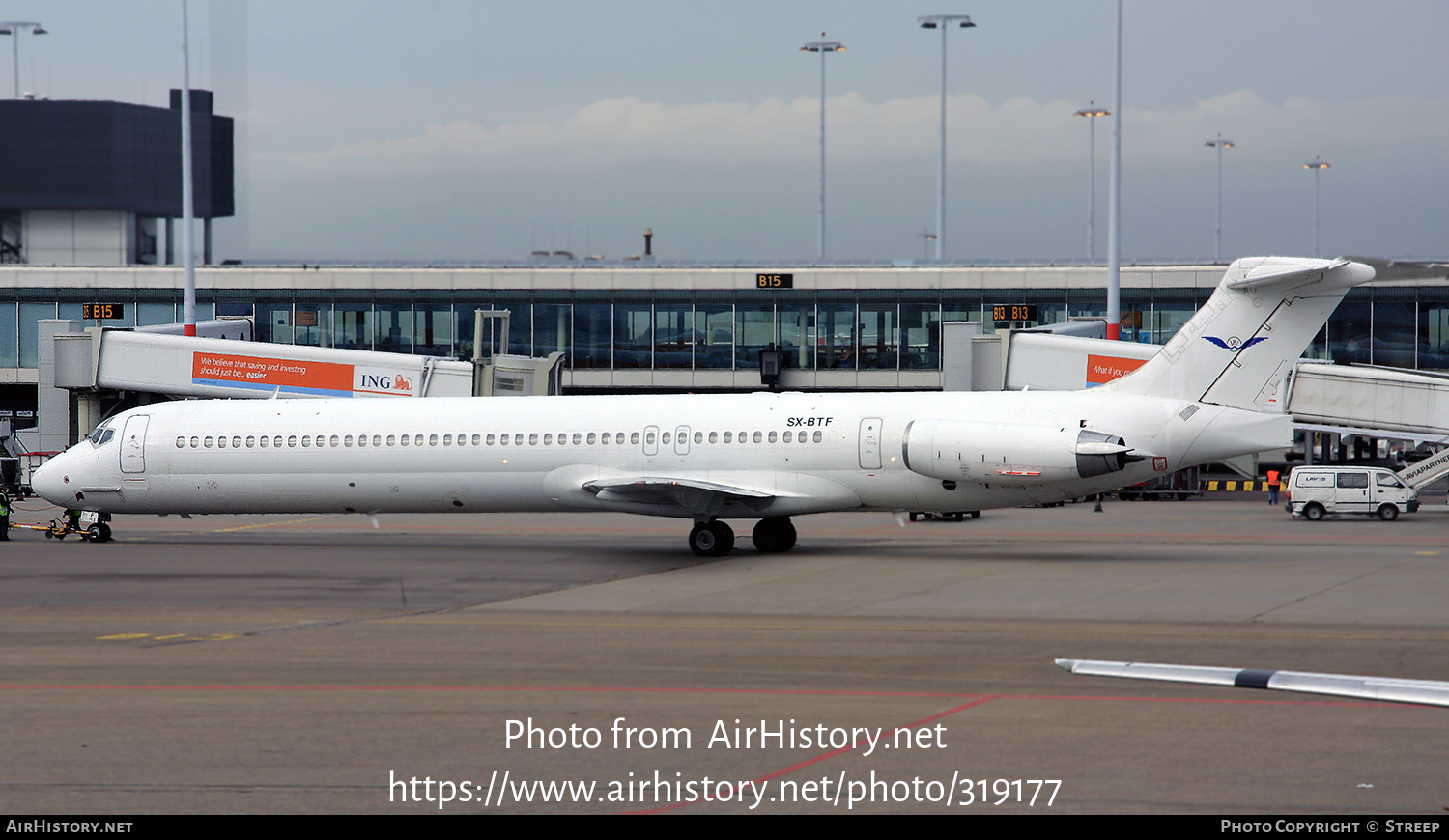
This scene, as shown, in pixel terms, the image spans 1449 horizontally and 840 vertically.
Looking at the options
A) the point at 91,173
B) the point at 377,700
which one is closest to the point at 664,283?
the point at 377,700

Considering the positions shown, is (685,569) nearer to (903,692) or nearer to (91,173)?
(903,692)

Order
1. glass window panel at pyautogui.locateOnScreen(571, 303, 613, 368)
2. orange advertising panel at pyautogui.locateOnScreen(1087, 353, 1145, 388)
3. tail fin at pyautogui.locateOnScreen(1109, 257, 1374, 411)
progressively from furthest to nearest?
glass window panel at pyautogui.locateOnScreen(571, 303, 613, 368) < orange advertising panel at pyautogui.locateOnScreen(1087, 353, 1145, 388) < tail fin at pyautogui.locateOnScreen(1109, 257, 1374, 411)

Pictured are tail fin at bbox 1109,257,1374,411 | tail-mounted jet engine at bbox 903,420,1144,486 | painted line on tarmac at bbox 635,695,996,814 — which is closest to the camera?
painted line on tarmac at bbox 635,695,996,814

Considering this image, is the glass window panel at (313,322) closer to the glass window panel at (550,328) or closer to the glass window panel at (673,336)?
the glass window panel at (550,328)

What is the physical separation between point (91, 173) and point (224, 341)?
6987cm

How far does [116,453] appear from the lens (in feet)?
101

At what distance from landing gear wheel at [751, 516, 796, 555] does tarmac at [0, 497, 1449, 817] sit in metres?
0.70

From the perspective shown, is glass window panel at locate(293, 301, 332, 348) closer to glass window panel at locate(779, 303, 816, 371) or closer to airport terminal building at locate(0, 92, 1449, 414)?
airport terminal building at locate(0, 92, 1449, 414)

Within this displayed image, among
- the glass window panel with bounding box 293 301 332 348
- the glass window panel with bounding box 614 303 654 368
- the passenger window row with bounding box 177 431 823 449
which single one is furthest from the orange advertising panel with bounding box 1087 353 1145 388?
the glass window panel with bounding box 293 301 332 348

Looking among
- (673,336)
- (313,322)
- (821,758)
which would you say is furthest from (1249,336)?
(313,322)

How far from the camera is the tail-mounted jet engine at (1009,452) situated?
24.8 m

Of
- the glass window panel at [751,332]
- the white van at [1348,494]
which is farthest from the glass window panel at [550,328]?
the white van at [1348,494]

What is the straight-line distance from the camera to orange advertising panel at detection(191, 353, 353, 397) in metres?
46.3

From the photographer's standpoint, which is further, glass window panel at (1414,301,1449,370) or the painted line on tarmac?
glass window panel at (1414,301,1449,370)
